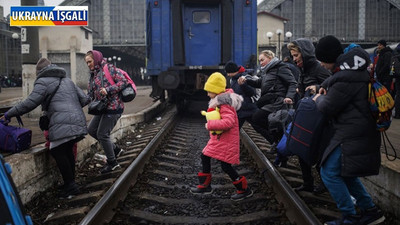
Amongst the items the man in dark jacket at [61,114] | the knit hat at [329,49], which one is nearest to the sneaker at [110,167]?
the man in dark jacket at [61,114]

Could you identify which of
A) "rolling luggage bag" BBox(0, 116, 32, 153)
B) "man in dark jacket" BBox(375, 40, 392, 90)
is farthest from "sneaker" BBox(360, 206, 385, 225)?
"man in dark jacket" BBox(375, 40, 392, 90)

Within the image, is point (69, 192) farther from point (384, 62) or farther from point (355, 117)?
point (384, 62)

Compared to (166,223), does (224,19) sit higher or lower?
higher

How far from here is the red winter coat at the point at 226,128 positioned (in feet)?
13.1

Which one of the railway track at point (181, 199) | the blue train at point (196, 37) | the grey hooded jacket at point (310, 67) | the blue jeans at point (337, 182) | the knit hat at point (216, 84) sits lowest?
the railway track at point (181, 199)

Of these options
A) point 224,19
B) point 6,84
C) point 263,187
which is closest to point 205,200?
point 263,187

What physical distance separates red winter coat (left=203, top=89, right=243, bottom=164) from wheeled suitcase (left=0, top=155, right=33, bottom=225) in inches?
89.0

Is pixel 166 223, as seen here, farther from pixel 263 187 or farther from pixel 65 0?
pixel 65 0

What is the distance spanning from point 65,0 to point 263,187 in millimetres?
51183

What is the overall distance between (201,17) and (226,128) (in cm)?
727

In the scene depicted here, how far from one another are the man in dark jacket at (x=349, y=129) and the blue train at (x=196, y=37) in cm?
721

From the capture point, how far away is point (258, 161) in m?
5.41

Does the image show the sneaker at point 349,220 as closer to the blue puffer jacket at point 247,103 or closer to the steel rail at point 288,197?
the steel rail at point 288,197

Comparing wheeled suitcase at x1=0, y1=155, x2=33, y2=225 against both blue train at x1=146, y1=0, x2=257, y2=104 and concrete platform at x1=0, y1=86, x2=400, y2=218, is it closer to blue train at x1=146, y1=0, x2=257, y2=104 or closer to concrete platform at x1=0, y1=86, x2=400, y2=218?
concrete platform at x1=0, y1=86, x2=400, y2=218
